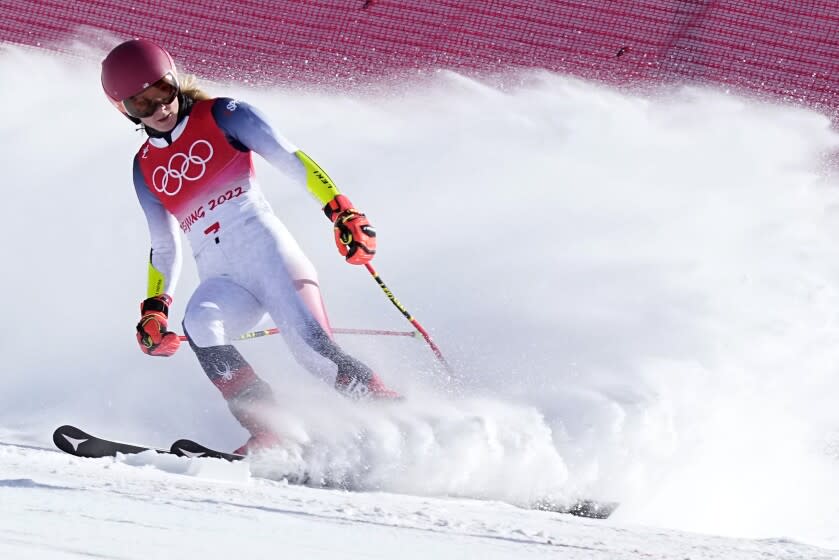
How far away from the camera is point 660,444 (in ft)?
11.0

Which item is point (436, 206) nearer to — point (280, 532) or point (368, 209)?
point (368, 209)

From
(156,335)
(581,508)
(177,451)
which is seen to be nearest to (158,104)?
(156,335)

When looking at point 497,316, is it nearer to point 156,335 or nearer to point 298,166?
point 298,166

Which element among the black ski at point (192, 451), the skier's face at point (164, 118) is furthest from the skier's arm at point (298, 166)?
the black ski at point (192, 451)

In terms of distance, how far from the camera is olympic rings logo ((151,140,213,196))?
10.5ft

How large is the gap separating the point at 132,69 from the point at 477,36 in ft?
10.3

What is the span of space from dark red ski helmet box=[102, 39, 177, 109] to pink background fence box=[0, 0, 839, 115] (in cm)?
265

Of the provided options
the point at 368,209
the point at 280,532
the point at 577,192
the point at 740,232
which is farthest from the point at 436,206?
the point at 280,532

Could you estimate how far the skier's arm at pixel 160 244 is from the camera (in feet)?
11.0

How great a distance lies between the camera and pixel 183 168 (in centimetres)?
323

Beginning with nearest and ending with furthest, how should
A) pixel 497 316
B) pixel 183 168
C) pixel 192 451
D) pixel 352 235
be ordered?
1. pixel 352 235
2. pixel 192 451
3. pixel 183 168
4. pixel 497 316

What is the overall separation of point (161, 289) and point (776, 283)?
248 cm

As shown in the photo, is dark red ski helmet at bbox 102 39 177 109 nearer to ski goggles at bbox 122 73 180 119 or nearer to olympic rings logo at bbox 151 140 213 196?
ski goggles at bbox 122 73 180 119

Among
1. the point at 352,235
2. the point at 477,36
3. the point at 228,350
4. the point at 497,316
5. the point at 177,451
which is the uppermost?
the point at 477,36
